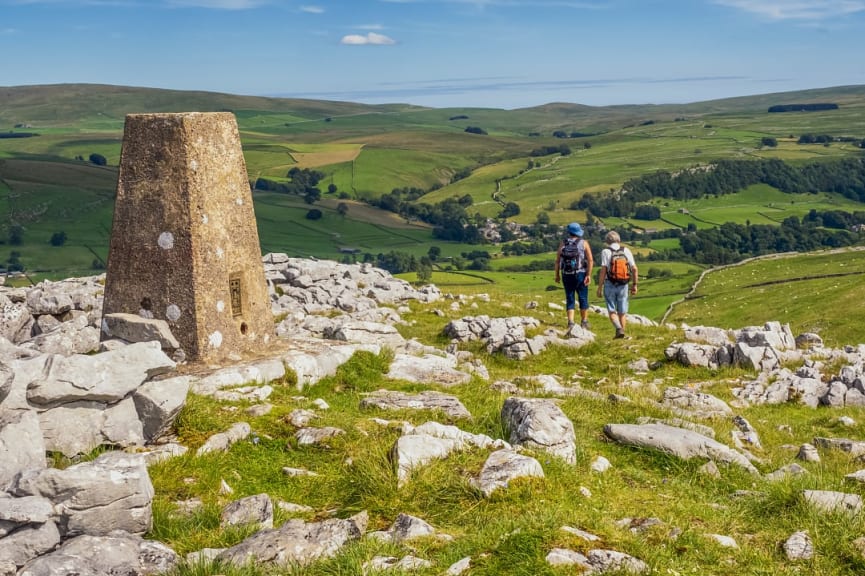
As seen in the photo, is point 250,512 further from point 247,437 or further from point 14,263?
point 14,263

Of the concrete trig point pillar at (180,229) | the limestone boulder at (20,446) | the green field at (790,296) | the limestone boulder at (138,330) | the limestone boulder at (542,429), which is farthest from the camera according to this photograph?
the green field at (790,296)

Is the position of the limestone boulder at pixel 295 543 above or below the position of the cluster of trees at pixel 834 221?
above

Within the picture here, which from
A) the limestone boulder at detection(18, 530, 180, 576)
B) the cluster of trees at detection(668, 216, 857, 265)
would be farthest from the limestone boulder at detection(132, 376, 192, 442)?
the cluster of trees at detection(668, 216, 857, 265)

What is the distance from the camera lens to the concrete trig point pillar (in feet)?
48.3

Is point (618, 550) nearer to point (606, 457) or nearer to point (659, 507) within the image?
point (659, 507)

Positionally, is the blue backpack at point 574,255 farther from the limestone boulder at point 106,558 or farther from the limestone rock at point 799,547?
the limestone boulder at point 106,558

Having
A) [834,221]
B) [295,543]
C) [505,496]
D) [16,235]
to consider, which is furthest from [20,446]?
[834,221]

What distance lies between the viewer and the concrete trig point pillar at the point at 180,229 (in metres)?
14.7

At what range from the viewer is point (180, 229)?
48.1 feet

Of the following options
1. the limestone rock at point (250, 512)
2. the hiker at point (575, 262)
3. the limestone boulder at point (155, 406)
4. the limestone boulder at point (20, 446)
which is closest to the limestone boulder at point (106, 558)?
the limestone rock at point (250, 512)

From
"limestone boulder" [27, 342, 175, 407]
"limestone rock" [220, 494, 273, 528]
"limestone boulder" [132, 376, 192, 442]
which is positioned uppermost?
"limestone boulder" [27, 342, 175, 407]

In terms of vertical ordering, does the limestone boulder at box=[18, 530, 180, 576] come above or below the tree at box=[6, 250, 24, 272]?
above

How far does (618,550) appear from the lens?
24.5ft

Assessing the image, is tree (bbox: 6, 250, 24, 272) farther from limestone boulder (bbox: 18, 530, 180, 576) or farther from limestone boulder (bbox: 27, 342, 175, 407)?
limestone boulder (bbox: 18, 530, 180, 576)
